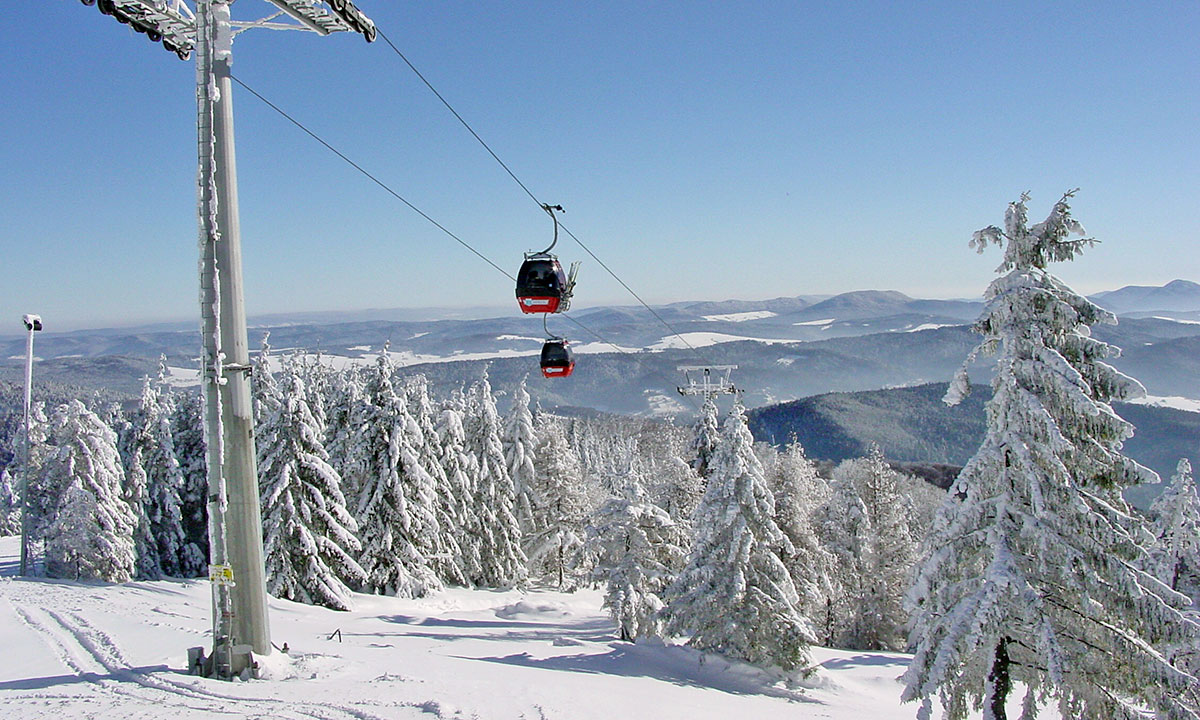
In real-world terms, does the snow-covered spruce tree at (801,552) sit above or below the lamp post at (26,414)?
below

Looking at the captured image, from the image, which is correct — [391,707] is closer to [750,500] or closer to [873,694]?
[750,500]

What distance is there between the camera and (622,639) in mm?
26750

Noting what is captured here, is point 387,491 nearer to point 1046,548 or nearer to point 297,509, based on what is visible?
point 297,509

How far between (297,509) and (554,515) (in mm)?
17736

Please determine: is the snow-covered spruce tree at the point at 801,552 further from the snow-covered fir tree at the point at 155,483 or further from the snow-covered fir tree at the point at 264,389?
the snow-covered fir tree at the point at 155,483

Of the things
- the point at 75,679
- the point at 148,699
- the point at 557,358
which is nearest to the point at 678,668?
the point at 557,358

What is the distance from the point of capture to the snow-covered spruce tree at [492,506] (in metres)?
40.4

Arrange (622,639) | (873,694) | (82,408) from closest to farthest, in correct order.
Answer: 1. (873,694)
2. (622,639)
3. (82,408)

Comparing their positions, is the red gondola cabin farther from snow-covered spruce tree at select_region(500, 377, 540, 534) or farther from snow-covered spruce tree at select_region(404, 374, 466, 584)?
snow-covered spruce tree at select_region(500, 377, 540, 534)

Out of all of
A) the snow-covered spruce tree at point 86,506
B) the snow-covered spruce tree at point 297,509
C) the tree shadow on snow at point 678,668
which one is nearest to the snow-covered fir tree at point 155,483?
the snow-covered spruce tree at point 86,506

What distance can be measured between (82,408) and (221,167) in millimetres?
32742

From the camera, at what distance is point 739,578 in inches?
862

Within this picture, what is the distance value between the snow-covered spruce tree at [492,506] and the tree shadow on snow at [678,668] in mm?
18167

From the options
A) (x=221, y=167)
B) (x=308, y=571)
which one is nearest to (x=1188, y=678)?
(x=221, y=167)
